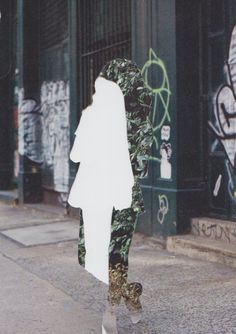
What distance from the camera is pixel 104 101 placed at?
4.32m

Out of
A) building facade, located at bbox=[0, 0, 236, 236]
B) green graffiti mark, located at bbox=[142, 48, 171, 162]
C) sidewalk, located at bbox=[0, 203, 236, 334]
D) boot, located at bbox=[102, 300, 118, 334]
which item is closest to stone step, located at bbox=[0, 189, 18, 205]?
building facade, located at bbox=[0, 0, 236, 236]

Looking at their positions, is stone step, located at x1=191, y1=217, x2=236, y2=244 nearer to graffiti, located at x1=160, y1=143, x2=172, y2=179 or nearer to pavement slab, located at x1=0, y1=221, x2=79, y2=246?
graffiti, located at x1=160, y1=143, x2=172, y2=179

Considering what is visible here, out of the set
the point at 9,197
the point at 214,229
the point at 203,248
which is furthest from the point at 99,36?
the point at 9,197

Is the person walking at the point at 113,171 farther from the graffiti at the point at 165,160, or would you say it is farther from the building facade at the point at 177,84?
the graffiti at the point at 165,160

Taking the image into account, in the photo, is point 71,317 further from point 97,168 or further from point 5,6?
point 5,6

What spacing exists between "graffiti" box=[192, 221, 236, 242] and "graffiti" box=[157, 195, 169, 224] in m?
0.43

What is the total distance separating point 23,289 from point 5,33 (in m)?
9.54

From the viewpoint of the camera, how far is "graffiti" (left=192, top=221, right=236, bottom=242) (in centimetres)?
687

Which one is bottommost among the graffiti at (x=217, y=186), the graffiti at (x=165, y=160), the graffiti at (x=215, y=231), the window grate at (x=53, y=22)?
the graffiti at (x=215, y=231)

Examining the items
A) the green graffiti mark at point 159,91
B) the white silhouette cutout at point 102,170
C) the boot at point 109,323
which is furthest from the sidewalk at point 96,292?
the green graffiti mark at point 159,91

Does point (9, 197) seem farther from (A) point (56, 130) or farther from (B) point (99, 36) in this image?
(B) point (99, 36)

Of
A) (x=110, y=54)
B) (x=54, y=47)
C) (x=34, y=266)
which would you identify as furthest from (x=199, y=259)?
(x=54, y=47)

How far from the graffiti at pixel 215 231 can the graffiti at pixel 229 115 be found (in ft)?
1.40

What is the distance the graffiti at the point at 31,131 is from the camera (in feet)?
41.4
